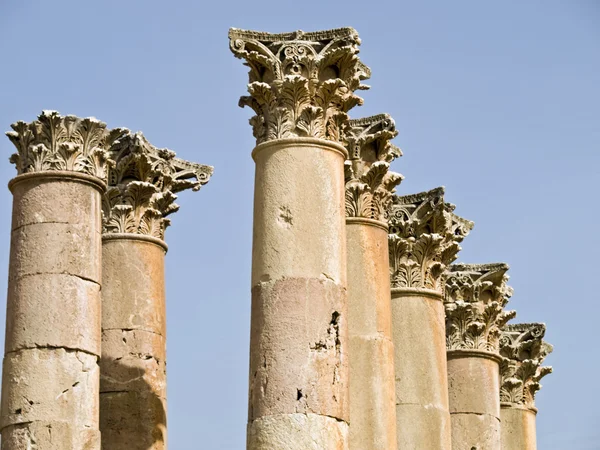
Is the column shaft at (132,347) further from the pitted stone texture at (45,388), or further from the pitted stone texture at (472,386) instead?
the pitted stone texture at (472,386)

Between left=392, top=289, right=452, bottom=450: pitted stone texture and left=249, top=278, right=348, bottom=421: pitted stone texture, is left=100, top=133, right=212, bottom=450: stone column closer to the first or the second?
left=392, top=289, right=452, bottom=450: pitted stone texture

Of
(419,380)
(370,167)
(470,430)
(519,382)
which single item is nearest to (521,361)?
(519,382)

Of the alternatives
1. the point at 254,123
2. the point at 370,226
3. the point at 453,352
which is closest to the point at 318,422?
the point at 254,123

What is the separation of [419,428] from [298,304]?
10316mm

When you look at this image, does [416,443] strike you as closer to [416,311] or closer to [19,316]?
[416,311]

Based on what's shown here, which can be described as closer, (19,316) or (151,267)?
(19,316)

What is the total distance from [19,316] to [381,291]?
650 centimetres

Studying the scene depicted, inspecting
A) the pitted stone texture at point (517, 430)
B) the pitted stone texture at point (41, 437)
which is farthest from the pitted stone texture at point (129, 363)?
the pitted stone texture at point (517, 430)

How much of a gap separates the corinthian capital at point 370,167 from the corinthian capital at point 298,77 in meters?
3.77

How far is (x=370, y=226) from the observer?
28.5 meters

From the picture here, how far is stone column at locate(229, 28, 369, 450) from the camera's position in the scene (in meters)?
22.0

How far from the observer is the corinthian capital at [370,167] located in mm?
28734

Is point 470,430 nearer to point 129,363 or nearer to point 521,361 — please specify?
point 521,361

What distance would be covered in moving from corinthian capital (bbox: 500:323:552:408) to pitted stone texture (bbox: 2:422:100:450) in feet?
73.5
